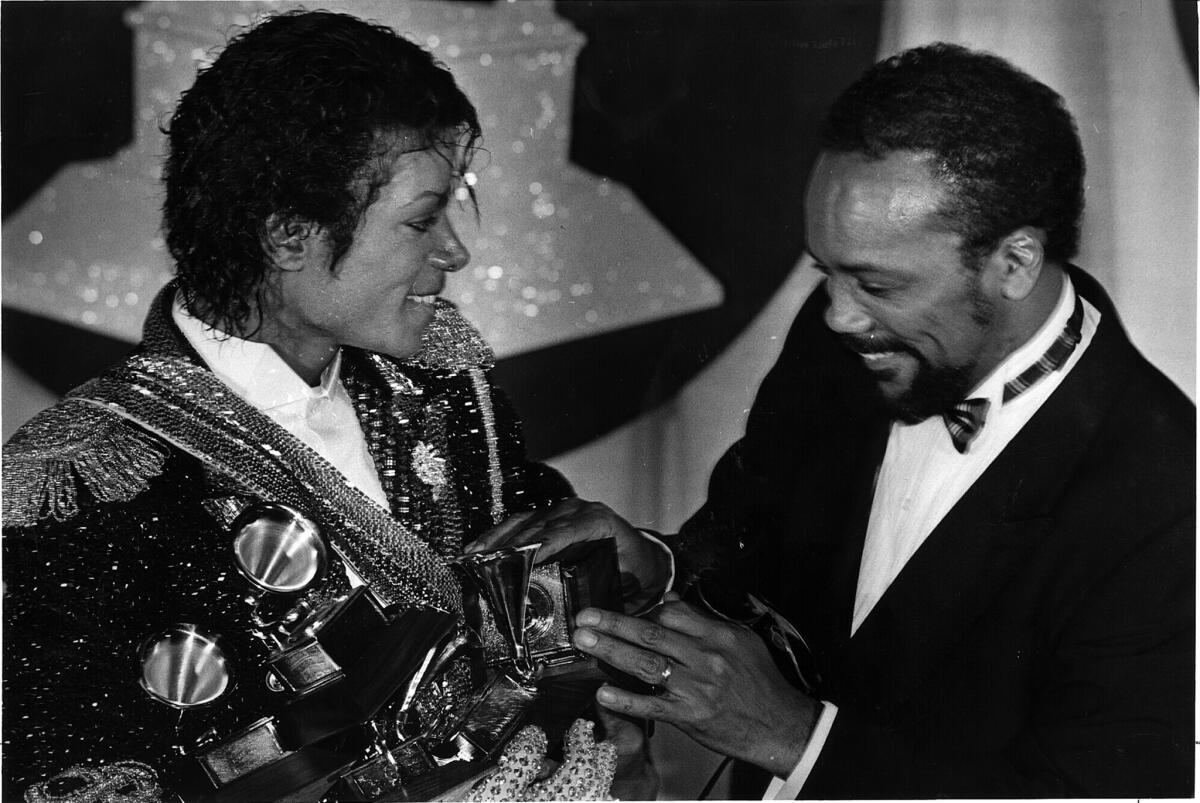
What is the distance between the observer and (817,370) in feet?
6.03

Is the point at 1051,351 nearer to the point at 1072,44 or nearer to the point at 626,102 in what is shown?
the point at 1072,44

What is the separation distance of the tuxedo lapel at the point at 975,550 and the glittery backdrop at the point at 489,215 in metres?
0.52

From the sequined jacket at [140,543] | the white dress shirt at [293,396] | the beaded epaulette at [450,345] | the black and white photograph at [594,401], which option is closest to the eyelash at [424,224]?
the black and white photograph at [594,401]

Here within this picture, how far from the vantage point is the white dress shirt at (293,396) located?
1690 mm

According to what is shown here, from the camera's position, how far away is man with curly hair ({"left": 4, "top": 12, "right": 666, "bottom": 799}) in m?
1.64

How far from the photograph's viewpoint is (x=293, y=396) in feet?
5.62

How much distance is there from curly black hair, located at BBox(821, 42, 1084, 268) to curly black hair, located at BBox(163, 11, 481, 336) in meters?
0.66

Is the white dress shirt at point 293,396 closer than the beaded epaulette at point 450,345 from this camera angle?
Yes

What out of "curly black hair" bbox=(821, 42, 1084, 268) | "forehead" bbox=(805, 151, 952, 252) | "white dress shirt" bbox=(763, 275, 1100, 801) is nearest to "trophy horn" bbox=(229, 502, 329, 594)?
"white dress shirt" bbox=(763, 275, 1100, 801)

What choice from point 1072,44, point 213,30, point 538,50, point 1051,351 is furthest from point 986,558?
point 213,30

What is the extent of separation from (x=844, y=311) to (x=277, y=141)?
891mm

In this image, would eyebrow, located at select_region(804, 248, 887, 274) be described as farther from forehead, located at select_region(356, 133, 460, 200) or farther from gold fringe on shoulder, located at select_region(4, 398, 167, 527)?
gold fringe on shoulder, located at select_region(4, 398, 167, 527)

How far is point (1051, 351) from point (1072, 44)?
1.69ft

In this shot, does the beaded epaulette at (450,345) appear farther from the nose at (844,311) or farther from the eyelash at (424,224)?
the nose at (844,311)
